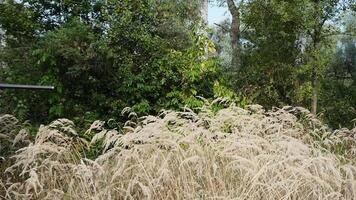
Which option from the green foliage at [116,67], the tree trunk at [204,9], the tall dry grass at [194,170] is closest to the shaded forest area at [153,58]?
the green foliage at [116,67]

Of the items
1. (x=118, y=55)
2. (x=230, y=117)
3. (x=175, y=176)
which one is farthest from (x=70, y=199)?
(x=118, y=55)

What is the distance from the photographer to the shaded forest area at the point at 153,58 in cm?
647

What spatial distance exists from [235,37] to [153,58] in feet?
7.72

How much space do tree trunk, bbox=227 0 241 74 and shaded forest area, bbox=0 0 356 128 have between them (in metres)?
0.06

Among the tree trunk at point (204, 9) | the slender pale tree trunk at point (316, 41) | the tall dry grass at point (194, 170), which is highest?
the tree trunk at point (204, 9)

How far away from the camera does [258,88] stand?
701 centimetres

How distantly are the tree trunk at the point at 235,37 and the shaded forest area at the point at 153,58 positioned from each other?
6cm

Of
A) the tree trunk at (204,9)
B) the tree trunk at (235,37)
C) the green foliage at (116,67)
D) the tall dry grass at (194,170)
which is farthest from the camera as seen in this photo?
the tree trunk at (204,9)

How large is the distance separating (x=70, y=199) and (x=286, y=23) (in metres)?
4.69

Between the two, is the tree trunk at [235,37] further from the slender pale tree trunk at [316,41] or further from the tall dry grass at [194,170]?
the tall dry grass at [194,170]

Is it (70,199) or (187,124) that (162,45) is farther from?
(70,199)

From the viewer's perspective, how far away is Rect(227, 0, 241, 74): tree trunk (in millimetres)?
7648

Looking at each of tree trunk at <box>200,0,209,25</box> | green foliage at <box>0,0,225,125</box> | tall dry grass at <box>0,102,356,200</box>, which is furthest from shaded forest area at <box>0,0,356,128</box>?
tall dry grass at <box>0,102,356,200</box>

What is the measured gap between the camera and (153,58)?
653cm
